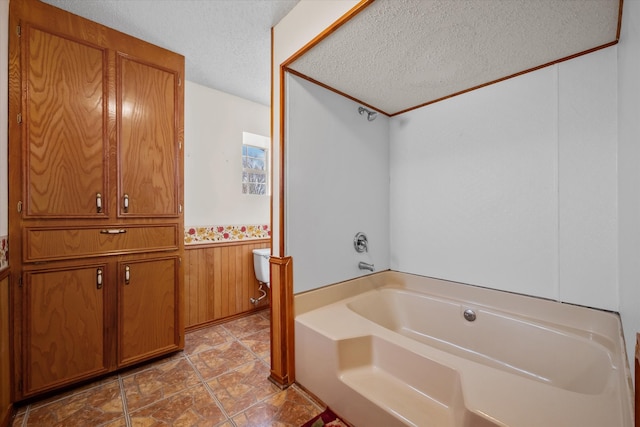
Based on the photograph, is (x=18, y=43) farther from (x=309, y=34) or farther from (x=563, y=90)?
(x=563, y=90)

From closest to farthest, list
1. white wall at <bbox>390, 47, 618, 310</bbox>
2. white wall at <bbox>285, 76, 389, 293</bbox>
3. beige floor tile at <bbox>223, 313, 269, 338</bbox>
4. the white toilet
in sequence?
white wall at <bbox>390, 47, 618, 310</bbox> < white wall at <bbox>285, 76, 389, 293</bbox> < beige floor tile at <bbox>223, 313, 269, 338</bbox> < the white toilet

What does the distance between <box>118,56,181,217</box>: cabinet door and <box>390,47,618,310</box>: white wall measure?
187cm

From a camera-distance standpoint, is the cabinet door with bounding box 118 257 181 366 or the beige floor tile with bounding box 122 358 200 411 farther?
the cabinet door with bounding box 118 257 181 366

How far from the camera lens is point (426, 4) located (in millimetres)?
1109

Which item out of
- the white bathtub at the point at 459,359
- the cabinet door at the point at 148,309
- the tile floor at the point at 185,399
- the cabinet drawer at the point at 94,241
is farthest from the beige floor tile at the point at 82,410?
the white bathtub at the point at 459,359

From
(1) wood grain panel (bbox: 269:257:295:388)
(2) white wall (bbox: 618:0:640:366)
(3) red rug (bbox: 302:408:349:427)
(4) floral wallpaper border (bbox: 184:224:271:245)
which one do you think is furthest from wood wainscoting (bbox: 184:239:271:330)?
(2) white wall (bbox: 618:0:640:366)

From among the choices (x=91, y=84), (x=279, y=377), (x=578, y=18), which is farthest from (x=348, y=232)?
(x=91, y=84)

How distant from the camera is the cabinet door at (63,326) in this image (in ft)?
4.74

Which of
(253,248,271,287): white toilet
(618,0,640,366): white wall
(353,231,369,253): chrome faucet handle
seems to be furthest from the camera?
(253,248,271,287): white toilet

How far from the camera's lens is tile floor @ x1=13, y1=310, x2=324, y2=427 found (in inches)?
52.9

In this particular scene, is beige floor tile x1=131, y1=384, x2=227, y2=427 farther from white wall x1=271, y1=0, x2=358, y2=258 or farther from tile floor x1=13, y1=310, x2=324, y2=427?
white wall x1=271, y1=0, x2=358, y2=258

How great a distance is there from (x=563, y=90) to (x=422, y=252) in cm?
131

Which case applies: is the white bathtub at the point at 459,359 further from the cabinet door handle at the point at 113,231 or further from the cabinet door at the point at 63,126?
the cabinet door at the point at 63,126

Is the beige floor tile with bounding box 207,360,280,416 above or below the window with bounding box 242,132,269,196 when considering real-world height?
below
